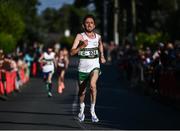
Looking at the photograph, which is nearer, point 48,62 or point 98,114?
point 98,114

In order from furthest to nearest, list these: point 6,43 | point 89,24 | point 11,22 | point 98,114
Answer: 1. point 11,22
2. point 6,43
3. point 98,114
4. point 89,24

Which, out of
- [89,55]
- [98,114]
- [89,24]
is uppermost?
[89,24]

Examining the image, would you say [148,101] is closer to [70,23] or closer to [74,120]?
[74,120]

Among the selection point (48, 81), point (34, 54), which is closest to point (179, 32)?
point (34, 54)

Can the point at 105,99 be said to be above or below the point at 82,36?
below

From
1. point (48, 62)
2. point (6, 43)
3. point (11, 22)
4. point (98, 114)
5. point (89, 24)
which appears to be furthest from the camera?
point (11, 22)

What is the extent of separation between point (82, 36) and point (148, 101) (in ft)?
30.1

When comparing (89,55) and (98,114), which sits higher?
(89,55)

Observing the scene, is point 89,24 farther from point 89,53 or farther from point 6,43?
point 6,43

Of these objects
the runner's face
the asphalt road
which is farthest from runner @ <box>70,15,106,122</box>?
the asphalt road

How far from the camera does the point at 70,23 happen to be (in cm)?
18300

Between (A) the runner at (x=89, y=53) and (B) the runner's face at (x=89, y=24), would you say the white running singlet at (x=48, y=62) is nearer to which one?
(A) the runner at (x=89, y=53)


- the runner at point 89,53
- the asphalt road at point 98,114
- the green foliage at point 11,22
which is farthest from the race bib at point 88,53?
the green foliage at point 11,22

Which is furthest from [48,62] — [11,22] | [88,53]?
[11,22]
